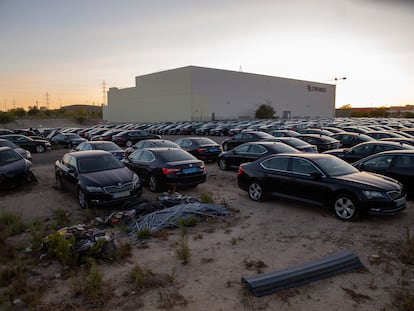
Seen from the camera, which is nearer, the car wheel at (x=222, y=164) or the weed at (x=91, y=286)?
the weed at (x=91, y=286)

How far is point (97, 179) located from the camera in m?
8.48

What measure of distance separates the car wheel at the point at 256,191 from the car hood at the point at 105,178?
3.40 metres

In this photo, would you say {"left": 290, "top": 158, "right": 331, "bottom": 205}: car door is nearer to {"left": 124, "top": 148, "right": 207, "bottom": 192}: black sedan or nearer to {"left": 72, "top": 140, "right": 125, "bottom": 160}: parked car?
{"left": 124, "top": 148, "right": 207, "bottom": 192}: black sedan

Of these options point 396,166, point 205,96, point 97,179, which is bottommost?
point 97,179

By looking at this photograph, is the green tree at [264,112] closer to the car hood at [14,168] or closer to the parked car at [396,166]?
the parked car at [396,166]

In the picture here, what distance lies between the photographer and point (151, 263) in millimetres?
5273

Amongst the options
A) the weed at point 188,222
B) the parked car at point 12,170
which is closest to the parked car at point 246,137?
the parked car at point 12,170

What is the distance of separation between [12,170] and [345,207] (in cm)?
1042

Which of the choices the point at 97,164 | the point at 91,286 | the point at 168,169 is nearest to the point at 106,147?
the point at 97,164

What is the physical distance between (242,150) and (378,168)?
17.1ft

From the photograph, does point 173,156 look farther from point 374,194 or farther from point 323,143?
point 323,143

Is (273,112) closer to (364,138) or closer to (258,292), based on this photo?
(364,138)

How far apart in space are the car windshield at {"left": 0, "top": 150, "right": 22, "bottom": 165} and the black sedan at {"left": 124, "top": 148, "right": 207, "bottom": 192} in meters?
4.61

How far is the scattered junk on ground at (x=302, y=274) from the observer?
4307 millimetres
